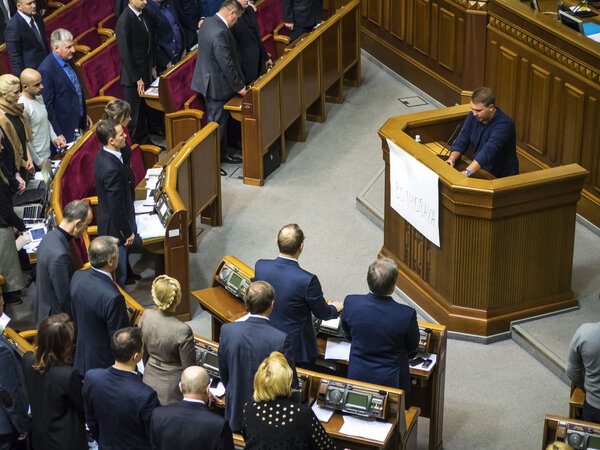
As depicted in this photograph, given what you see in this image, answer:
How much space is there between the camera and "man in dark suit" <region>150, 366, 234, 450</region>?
3.89 m

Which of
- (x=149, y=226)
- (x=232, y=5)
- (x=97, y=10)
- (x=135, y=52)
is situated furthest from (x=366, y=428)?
(x=97, y=10)

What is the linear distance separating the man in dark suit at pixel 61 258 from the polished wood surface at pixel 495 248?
7.38 ft

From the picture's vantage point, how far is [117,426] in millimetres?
4207

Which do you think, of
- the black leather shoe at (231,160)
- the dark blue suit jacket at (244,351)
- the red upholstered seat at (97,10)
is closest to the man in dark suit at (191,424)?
the dark blue suit jacket at (244,351)

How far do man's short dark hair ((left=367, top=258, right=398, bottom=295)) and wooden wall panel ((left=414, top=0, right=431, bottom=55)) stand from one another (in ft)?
18.2

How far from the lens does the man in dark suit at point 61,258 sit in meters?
5.35

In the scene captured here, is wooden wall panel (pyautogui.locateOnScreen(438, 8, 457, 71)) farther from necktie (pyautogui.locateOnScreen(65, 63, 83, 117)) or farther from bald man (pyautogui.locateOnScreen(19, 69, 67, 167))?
bald man (pyautogui.locateOnScreen(19, 69, 67, 167))

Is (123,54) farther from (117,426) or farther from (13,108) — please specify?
(117,426)

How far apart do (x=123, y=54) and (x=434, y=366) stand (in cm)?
492

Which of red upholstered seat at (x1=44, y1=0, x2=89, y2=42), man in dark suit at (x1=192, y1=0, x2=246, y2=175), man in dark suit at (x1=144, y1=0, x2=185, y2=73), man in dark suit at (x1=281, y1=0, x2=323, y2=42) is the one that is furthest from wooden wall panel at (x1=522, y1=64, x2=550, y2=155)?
red upholstered seat at (x1=44, y1=0, x2=89, y2=42)

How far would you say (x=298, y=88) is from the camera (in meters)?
9.05

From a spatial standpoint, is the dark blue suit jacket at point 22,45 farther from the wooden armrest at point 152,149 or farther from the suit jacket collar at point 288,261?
the suit jacket collar at point 288,261

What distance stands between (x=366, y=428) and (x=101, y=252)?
5.31 feet

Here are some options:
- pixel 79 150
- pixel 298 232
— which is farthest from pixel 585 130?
pixel 79 150
